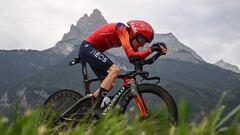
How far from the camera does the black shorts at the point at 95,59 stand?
8.24 metres

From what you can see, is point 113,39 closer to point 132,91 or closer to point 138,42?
point 138,42

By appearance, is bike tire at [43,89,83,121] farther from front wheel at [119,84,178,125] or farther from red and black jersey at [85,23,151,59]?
front wheel at [119,84,178,125]

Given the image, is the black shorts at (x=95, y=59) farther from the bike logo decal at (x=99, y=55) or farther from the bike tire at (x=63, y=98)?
the bike tire at (x=63, y=98)

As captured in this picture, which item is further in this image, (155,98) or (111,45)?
(111,45)

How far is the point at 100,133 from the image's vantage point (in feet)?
5.68

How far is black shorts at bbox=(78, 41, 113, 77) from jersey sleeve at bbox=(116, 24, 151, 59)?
49cm

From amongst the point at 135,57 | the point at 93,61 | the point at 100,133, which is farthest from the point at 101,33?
the point at 100,133

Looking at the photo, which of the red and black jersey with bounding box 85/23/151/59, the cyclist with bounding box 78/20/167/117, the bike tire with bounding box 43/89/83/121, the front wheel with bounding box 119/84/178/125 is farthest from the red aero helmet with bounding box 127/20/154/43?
the bike tire with bounding box 43/89/83/121

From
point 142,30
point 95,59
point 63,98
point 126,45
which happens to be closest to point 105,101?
point 95,59

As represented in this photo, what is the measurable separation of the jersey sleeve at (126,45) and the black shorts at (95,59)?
19.1 inches

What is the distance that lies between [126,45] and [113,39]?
0.72 metres

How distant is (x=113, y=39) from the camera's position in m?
8.55

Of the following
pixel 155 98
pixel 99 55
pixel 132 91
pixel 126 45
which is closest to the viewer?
pixel 155 98

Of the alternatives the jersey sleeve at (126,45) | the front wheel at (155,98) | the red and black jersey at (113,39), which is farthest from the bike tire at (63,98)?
the jersey sleeve at (126,45)
